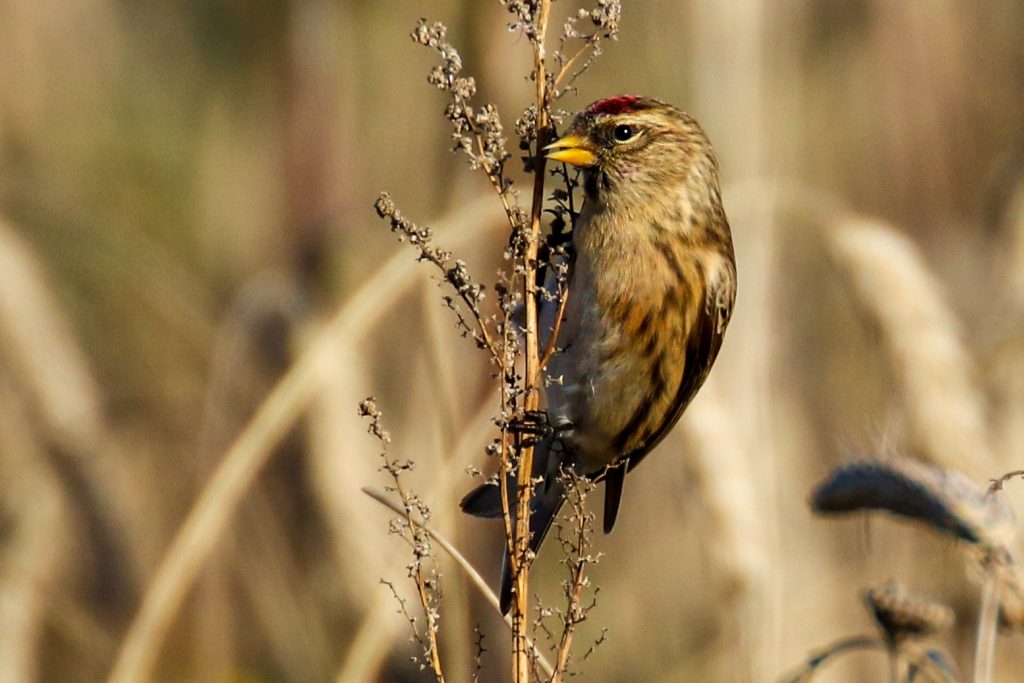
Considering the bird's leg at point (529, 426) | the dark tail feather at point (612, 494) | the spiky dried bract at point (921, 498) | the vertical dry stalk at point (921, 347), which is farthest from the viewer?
the dark tail feather at point (612, 494)

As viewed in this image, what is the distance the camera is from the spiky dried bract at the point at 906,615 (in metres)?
2.64

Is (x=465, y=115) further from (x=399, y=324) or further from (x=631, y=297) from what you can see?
(x=399, y=324)

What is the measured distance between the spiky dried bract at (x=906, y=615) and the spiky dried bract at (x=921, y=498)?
16cm

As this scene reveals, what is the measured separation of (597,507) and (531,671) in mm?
2806

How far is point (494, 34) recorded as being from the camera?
11.9ft

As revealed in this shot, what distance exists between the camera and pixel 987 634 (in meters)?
2.49

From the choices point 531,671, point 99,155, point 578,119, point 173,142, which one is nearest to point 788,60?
point 578,119

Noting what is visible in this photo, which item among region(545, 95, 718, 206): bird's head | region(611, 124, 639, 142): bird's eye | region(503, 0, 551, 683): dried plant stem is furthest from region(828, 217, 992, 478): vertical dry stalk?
region(503, 0, 551, 683): dried plant stem

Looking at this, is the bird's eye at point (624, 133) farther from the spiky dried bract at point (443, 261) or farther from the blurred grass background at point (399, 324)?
the spiky dried bract at point (443, 261)

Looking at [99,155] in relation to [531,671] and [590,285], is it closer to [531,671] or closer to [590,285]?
[590,285]

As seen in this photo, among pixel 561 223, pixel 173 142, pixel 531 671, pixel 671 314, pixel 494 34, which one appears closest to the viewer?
pixel 531 671

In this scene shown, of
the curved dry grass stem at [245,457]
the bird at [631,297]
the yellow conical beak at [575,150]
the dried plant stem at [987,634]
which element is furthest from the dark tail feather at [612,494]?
the dried plant stem at [987,634]

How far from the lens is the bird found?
3.21 metres

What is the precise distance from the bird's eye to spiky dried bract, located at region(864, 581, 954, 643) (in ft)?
3.48
